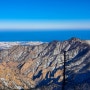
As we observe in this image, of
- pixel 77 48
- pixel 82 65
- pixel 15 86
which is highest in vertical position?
pixel 77 48

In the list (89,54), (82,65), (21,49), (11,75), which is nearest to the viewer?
(11,75)

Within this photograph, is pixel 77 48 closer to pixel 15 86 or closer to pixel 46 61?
pixel 46 61

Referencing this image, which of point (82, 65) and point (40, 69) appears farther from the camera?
point (40, 69)

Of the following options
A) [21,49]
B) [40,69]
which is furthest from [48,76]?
[21,49]

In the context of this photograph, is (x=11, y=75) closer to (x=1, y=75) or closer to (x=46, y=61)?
(x=1, y=75)

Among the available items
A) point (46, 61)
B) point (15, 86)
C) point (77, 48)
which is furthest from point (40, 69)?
point (15, 86)

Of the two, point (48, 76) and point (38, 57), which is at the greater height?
point (38, 57)

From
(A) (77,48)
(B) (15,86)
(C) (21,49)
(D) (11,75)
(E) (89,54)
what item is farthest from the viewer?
(C) (21,49)

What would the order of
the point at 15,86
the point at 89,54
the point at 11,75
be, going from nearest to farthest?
the point at 15,86, the point at 11,75, the point at 89,54

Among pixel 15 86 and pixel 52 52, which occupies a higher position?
pixel 52 52
